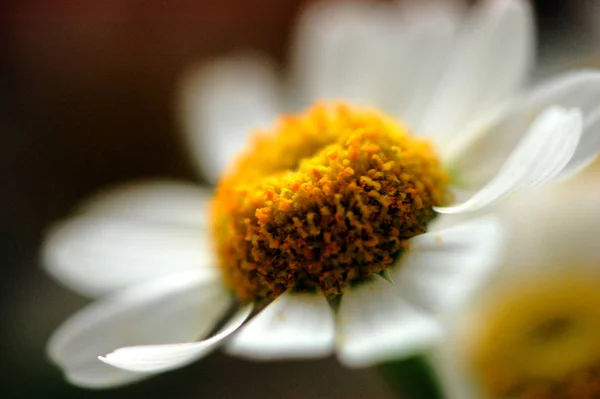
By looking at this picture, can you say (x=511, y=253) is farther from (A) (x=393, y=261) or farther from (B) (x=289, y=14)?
(B) (x=289, y=14)

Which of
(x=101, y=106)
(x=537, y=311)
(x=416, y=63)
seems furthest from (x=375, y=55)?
(x=101, y=106)

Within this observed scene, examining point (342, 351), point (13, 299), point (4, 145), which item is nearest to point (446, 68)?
point (342, 351)

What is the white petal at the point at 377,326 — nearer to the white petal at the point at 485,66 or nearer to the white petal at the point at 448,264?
the white petal at the point at 448,264

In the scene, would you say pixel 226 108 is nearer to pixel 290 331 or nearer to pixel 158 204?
pixel 158 204

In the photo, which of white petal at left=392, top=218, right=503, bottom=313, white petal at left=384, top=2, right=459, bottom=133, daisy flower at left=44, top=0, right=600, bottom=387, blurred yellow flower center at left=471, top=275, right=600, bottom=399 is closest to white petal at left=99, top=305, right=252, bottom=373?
daisy flower at left=44, top=0, right=600, bottom=387

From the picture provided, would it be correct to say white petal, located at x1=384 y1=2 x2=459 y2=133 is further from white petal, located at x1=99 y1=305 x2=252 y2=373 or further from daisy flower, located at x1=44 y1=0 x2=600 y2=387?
white petal, located at x1=99 y1=305 x2=252 y2=373
